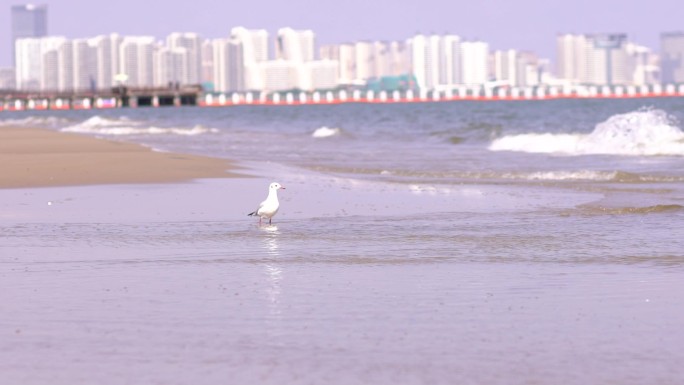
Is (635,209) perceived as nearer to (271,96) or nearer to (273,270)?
(273,270)

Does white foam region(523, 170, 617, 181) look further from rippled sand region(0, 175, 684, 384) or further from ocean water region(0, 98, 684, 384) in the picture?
rippled sand region(0, 175, 684, 384)

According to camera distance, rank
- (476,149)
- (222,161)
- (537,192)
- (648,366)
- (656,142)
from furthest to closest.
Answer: (476,149)
(656,142)
(222,161)
(537,192)
(648,366)

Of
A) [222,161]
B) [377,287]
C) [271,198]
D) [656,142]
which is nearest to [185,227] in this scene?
[271,198]

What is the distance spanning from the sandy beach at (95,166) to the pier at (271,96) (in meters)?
97.0

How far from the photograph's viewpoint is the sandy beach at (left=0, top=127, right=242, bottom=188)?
1552cm

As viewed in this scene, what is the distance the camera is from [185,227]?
10414 mm

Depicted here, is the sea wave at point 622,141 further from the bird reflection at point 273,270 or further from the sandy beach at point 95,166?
the bird reflection at point 273,270

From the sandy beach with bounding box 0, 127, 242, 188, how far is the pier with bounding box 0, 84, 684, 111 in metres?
97.0

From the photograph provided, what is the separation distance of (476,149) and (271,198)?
61.0 feet

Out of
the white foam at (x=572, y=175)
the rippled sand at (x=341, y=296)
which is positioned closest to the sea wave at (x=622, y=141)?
the white foam at (x=572, y=175)

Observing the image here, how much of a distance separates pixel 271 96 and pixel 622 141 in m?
121

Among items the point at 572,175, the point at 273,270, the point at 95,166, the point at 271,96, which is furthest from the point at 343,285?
the point at 271,96

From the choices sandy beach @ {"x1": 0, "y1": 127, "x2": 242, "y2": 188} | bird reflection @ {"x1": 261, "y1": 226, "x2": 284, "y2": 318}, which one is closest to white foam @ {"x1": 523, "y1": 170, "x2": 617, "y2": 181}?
sandy beach @ {"x1": 0, "y1": 127, "x2": 242, "y2": 188}

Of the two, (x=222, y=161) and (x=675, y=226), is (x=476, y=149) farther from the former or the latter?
(x=675, y=226)
